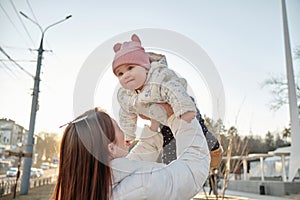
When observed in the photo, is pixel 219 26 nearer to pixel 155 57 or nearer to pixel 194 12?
pixel 194 12

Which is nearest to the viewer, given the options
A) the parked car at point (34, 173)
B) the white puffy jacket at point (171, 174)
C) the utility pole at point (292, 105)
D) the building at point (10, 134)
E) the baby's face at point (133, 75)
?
the white puffy jacket at point (171, 174)

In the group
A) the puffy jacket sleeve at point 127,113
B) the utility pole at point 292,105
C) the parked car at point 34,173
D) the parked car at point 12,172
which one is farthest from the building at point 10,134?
the utility pole at point 292,105

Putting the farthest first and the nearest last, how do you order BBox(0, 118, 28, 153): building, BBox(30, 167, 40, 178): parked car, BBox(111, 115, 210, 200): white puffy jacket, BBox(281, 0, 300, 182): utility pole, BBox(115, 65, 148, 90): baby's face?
BBox(30, 167, 40, 178): parked car → BBox(281, 0, 300, 182): utility pole → BBox(0, 118, 28, 153): building → BBox(115, 65, 148, 90): baby's face → BBox(111, 115, 210, 200): white puffy jacket

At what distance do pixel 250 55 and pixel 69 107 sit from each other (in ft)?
1.43

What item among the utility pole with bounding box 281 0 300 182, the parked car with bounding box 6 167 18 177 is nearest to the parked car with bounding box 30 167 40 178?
the parked car with bounding box 6 167 18 177

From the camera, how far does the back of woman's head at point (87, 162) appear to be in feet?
1.11

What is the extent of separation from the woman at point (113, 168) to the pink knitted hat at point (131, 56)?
0.09 m

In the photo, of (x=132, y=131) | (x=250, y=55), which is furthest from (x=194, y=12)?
(x=132, y=131)

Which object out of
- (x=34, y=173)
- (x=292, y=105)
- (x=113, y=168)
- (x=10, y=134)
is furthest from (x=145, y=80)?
(x=34, y=173)

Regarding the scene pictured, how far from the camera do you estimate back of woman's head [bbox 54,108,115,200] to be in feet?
1.11

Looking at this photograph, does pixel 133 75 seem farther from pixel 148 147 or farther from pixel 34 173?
pixel 34 173

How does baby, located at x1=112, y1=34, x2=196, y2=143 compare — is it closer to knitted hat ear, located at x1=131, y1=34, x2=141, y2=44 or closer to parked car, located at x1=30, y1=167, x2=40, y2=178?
knitted hat ear, located at x1=131, y1=34, x2=141, y2=44

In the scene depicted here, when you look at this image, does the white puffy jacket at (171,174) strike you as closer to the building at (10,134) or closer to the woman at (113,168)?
the woman at (113,168)

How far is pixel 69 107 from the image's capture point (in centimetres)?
40
